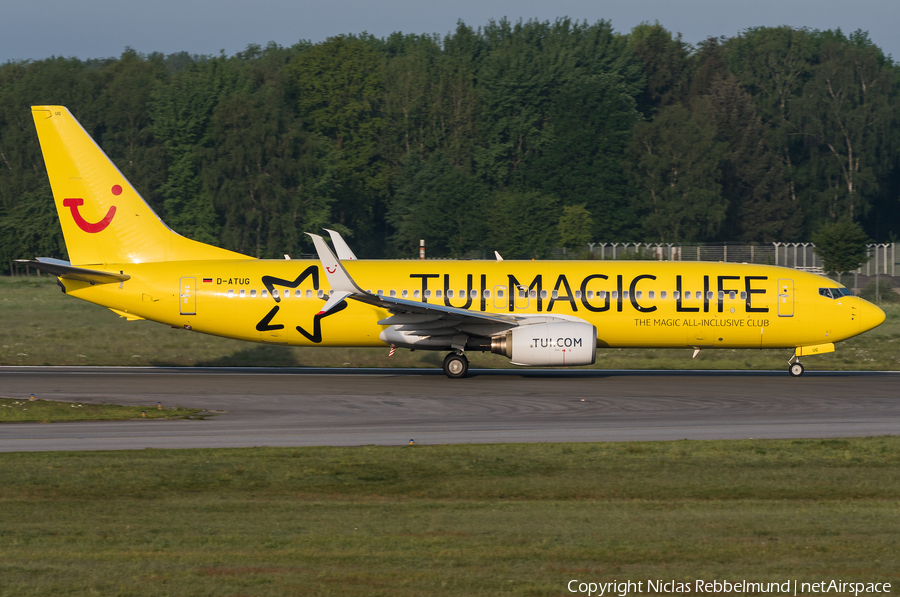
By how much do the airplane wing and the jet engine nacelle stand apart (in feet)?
3.43

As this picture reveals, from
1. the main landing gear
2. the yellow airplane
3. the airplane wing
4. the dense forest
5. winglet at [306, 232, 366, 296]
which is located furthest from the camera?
the dense forest

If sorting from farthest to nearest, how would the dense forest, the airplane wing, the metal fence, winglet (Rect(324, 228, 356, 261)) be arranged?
the dense forest < the metal fence < winglet (Rect(324, 228, 356, 261)) < the airplane wing

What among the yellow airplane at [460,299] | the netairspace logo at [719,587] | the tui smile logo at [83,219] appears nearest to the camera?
the netairspace logo at [719,587]

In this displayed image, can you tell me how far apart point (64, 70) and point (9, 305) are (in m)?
66.8

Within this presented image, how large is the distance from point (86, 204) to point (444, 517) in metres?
24.6

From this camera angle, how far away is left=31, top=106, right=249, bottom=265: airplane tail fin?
113ft

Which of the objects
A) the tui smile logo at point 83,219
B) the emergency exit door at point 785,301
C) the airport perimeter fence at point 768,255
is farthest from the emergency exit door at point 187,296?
the airport perimeter fence at point 768,255

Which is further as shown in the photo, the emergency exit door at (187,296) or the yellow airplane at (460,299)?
the emergency exit door at (187,296)

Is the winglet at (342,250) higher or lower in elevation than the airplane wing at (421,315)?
higher

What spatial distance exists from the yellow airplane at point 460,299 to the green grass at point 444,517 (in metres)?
12.4

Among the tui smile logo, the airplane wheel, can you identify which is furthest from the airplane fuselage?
the tui smile logo

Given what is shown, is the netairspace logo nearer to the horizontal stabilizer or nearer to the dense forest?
the horizontal stabilizer

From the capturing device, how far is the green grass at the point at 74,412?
23750 mm

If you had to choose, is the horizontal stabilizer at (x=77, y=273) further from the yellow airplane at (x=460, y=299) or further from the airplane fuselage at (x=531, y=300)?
the airplane fuselage at (x=531, y=300)
